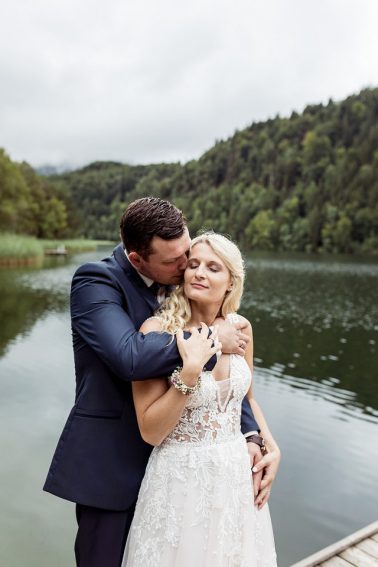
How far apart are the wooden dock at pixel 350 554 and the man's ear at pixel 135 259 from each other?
2885mm

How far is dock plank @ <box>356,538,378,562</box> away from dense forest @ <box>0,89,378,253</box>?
150 ft

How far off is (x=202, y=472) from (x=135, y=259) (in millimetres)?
949

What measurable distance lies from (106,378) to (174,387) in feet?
1.16

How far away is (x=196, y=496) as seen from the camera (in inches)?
83.0

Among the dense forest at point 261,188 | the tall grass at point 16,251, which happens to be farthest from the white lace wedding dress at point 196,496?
the dense forest at point 261,188

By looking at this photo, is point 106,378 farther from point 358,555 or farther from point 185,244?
point 358,555

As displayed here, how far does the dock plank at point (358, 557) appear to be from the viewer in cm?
385

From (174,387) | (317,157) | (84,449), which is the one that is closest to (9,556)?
(84,449)

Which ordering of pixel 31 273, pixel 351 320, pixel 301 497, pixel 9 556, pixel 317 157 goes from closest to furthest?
pixel 9 556, pixel 301 497, pixel 351 320, pixel 31 273, pixel 317 157

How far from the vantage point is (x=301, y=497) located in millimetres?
6625

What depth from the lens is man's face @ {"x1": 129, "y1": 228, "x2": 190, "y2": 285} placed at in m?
2.05

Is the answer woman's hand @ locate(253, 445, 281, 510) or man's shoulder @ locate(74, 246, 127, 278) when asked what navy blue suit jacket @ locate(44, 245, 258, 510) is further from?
woman's hand @ locate(253, 445, 281, 510)

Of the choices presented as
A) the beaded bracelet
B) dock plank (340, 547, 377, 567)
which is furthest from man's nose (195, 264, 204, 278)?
dock plank (340, 547, 377, 567)

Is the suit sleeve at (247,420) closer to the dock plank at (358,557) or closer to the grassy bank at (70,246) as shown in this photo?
the dock plank at (358,557)
